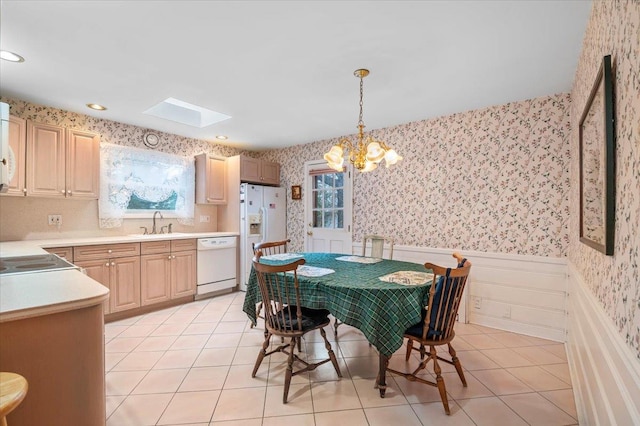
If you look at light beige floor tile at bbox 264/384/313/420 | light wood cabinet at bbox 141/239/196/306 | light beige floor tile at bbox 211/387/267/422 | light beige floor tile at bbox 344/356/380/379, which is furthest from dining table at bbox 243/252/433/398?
light wood cabinet at bbox 141/239/196/306

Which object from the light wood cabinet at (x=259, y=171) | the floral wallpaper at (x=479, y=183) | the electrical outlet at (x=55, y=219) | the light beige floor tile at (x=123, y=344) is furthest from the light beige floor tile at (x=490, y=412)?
the electrical outlet at (x=55, y=219)

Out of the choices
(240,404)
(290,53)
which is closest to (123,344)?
(240,404)

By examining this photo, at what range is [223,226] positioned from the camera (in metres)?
4.91

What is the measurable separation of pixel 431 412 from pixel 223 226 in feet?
13.0

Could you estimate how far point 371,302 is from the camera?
1858mm

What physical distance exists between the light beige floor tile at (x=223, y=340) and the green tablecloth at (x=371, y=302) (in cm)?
114

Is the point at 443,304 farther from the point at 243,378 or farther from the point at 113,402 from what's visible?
the point at 113,402

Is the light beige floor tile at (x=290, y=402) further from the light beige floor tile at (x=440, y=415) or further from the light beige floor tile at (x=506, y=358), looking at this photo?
the light beige floor tile at (x=506, y=358)

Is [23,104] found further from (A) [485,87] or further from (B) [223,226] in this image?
(A) [485,87]

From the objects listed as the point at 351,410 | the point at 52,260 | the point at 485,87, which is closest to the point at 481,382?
the point at 351,410

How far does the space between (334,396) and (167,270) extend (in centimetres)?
276

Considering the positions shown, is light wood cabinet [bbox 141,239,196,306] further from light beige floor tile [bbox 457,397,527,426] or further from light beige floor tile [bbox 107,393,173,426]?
light beige floor tile [bbox 457,397,527,426]

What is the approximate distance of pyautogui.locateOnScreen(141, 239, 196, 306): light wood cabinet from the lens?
3.61 meters

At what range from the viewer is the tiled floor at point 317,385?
5.94ft
